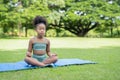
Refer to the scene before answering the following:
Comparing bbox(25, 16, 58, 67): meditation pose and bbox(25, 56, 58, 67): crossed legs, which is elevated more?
bbox(25, 16, 58, 67): meditation pose

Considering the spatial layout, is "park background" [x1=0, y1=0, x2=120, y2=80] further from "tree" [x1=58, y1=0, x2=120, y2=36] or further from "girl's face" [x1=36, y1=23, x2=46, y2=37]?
"girl's face" [x1=36, y1=23, x2=46, y2=37]

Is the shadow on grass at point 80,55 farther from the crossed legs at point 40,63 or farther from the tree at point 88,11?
the tree at point 88,11

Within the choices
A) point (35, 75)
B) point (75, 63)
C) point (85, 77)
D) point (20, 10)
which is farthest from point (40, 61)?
point (20, 10)

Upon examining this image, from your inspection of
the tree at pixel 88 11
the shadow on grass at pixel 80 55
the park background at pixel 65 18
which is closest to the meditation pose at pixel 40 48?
the shadow on grass at pixel 80 55

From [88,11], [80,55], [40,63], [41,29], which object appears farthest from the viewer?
[88,11]

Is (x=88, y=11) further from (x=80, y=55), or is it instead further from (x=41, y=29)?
(x=41, y=29)

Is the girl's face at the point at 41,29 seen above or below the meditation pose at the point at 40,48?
above

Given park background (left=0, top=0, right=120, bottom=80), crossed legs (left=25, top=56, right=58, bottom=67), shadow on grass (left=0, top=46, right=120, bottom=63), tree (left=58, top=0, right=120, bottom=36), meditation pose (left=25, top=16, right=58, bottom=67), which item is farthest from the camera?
tree (left=58, top=0, right=120, bottom=36)

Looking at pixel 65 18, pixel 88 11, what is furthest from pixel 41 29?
pixel 88 11

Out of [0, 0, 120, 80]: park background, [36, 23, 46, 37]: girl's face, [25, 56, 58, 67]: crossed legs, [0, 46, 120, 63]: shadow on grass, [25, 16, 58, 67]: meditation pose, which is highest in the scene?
[36, 23, 46, 37]: girl's face

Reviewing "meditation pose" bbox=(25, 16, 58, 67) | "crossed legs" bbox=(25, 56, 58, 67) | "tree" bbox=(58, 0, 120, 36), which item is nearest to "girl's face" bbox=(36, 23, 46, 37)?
"meditation pose" bbox=(25, 16, 58, 67)

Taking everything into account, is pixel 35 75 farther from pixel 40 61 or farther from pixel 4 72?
pixel 40 61

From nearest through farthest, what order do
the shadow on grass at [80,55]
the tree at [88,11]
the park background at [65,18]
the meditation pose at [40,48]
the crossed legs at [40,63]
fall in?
1. the crossed legs at [40,63]
2. the meditation pose at [40,48]
3. the shadow on grass at [80,55]
4. the park background at [65,18]
5. the tree at [88,11]

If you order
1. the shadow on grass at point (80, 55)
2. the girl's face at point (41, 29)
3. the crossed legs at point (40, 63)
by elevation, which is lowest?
the shadow on grass at point (80, 55)
